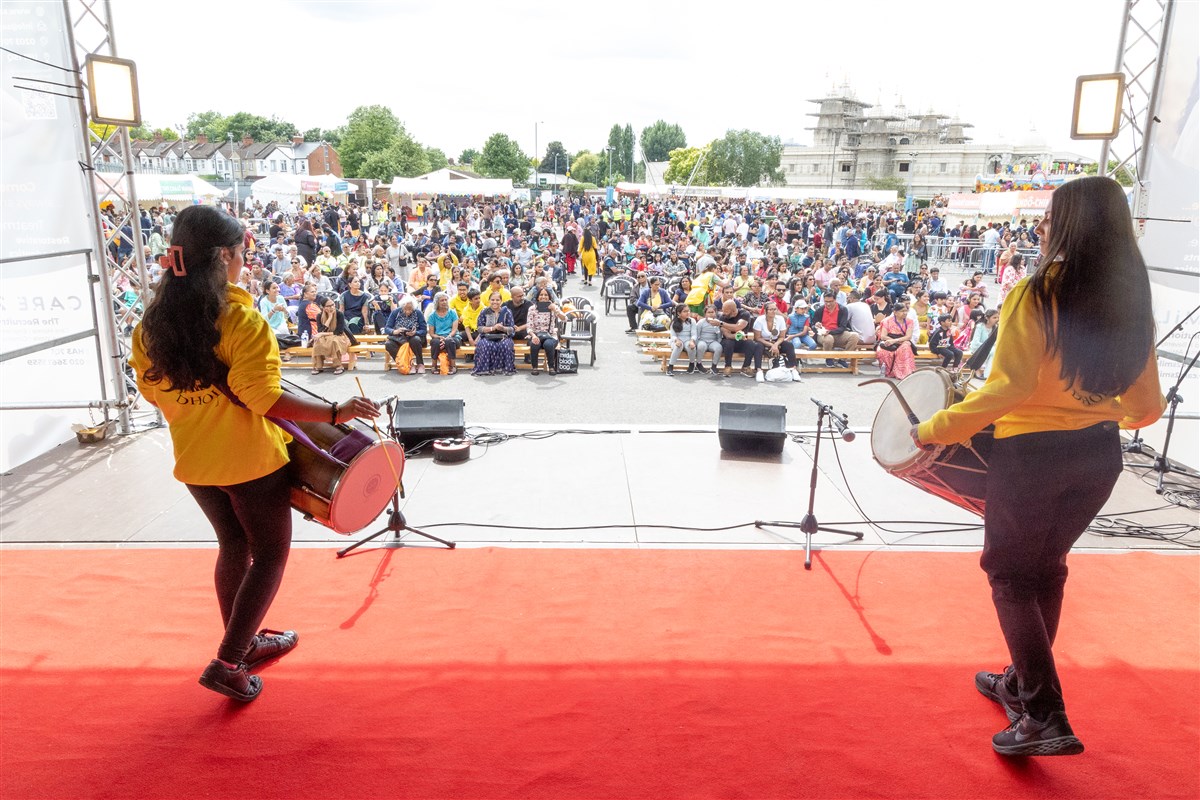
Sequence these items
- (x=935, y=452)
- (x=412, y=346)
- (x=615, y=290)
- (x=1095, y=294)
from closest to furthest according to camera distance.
A: (x=1095, y=294) < (x=935, y=452) < (x=412, y=346) < (x=615, y=290)

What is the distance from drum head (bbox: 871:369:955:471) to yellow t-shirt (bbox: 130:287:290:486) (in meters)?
2.36

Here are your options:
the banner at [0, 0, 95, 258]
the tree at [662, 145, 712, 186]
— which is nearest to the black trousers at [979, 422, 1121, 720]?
the banner at [0, 0, 95, 258]

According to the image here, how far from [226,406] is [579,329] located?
8.66 meters

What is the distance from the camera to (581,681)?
3123 mm

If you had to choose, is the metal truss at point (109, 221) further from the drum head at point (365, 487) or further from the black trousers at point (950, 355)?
the black trousers at point (950, 355)

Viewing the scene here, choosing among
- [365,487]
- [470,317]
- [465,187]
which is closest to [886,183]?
[465,187]

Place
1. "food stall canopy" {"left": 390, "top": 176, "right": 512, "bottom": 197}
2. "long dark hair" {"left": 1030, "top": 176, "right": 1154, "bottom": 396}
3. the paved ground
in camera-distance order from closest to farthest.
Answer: "long dark hair" {"left": 1030, "top": 176, "right": 1154, "bottom": 396}
the paved ground
"food stall canopy" {"left": 390, "top": 176, "right": 512, "bottom": 197}

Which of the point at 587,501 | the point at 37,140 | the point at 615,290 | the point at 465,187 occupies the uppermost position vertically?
the point at 465,187

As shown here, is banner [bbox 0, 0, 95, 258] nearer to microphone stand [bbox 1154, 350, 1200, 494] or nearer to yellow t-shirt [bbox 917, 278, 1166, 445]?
yellow t-shirt [bbox 917, 278, 1166, 445]

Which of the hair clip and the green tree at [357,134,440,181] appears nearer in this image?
the hair clip

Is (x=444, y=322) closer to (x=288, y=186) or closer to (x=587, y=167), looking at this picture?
(x=288, y=186)

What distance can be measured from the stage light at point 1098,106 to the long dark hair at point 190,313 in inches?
265

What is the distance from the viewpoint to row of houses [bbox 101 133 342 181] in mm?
88438

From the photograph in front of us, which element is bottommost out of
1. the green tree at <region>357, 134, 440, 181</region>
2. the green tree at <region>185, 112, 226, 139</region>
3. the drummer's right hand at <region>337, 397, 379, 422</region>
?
the drummer's right hand at <region>337, 397, 379, 422</region>
